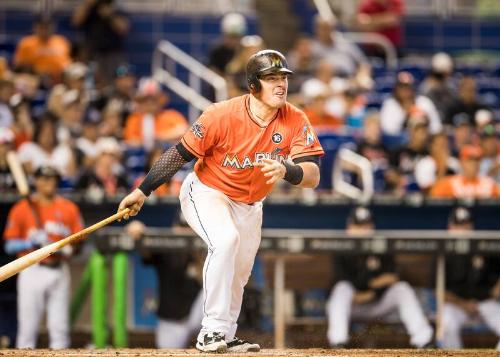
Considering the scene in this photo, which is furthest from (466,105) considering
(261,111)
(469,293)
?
(261,111)

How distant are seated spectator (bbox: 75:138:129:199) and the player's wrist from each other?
14.9 ft

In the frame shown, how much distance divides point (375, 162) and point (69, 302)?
3480mm

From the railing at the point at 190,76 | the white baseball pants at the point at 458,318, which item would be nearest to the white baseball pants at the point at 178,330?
the white baseball pants at the point at 458,318

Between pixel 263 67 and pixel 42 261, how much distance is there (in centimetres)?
413

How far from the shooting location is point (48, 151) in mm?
11672

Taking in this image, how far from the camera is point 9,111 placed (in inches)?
492

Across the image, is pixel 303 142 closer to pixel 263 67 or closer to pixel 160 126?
pixel 263 67

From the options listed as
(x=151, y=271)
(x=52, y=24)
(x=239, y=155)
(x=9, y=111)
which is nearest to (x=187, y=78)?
(x=52, y=24)

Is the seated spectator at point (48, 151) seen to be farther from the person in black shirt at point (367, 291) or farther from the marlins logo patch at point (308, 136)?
the marlins logo patch at point (308, 136)

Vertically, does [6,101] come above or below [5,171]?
above

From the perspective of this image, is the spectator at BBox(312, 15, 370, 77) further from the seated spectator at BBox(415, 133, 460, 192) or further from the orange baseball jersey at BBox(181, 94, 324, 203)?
the orange baseball jersey at BBox(181, 94, 324, 203)

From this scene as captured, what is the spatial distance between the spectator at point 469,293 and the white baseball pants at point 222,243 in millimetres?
3801

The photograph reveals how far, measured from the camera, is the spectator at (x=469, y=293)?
10.5 m

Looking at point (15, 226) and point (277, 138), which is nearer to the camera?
point (277, 138)
